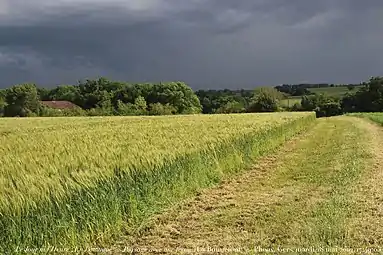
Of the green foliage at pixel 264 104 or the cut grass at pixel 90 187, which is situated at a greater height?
the cut grass at pixel 90 187

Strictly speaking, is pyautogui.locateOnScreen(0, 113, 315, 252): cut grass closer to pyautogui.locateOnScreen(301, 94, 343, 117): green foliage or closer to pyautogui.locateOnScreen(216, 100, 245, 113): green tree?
pyautogui.locateOnScreen(216, 100, 245, 113): green tree

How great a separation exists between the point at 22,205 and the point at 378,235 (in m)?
5.09

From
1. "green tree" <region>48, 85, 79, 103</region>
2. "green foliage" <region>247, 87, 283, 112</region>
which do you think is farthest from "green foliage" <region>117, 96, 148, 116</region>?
"green foliage" <region>247, 87, 283, 112</region>

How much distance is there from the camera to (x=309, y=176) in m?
13.0

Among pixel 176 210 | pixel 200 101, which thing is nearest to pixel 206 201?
pixel 176 210

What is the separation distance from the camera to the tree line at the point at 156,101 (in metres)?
89.6

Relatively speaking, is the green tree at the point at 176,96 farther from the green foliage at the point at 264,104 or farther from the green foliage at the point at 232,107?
Result: the green foliage at the point at 264,104

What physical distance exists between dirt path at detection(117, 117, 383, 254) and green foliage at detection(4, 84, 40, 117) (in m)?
76.8

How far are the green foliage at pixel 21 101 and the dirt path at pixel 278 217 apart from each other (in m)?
76.8

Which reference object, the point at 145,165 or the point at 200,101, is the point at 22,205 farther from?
the point at 200,101

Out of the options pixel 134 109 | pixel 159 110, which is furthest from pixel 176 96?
pixel 159 110

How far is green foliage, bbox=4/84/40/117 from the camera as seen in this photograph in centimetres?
8688

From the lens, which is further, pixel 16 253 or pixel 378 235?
pixel 378 235

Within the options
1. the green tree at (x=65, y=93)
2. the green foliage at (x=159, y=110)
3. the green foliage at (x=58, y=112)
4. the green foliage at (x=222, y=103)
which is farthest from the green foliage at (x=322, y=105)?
the green tree at (x=65, y=93)
